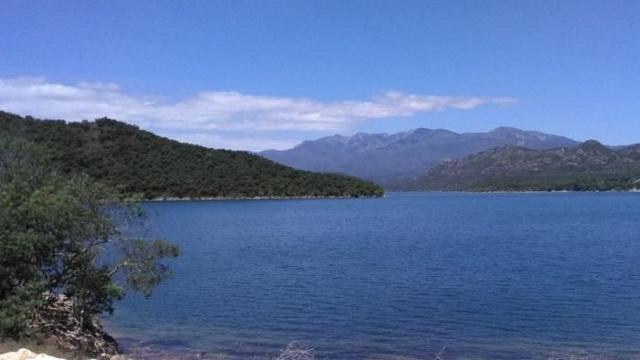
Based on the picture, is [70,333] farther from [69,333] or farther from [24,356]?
[24,356]

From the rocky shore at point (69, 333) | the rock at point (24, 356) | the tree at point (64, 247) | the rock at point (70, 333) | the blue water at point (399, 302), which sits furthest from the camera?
the blue water at point (399, 302)

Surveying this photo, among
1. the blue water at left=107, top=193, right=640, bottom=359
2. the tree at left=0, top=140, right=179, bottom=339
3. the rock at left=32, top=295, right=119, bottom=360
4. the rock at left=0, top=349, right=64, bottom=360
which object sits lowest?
the blue water at left=107, top=193, right=640, bottom=359

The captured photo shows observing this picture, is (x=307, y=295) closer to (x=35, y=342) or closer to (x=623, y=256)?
(x=35, y=342)

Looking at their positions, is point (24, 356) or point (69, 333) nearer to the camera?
point (24, 356)

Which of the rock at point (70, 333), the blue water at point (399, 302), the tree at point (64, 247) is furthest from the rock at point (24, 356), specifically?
the blue water at point (399, 302)

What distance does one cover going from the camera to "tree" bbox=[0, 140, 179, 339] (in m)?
21.6

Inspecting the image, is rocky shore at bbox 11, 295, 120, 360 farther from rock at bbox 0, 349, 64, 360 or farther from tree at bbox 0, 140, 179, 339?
rock at bbox 0, 349, 64, 360

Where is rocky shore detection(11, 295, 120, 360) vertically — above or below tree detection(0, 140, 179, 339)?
below

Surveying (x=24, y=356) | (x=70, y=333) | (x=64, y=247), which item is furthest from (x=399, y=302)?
(x=24, y=356)

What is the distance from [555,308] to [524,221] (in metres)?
81.7

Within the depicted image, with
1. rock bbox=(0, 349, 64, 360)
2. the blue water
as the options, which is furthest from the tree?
rock bbox=(0, 349, 64, 360)

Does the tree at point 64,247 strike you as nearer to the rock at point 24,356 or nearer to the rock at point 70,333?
the rock at point 70,333

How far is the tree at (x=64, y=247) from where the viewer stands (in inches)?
849

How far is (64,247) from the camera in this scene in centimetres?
2392
